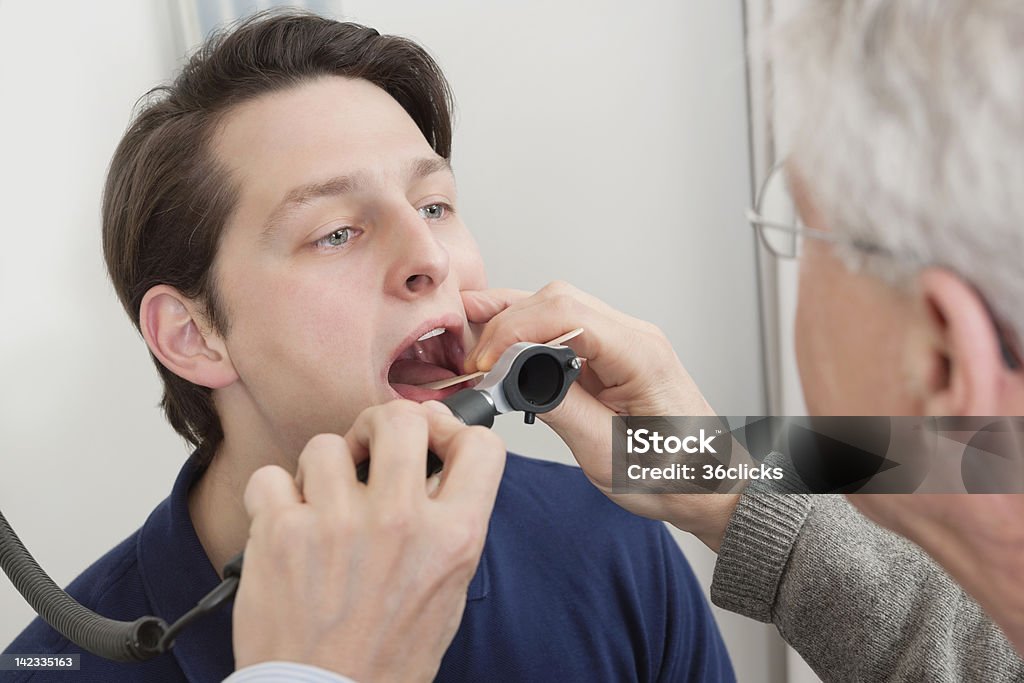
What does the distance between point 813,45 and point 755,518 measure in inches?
23.5

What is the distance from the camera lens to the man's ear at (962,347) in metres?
0.65

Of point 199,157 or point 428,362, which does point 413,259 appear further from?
point 199,157

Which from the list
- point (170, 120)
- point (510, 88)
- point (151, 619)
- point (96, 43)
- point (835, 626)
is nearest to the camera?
point (151, 619)

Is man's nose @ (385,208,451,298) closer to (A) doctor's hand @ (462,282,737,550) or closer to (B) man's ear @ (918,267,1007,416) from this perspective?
(A) doctor's hand @ (462,282,737,550)

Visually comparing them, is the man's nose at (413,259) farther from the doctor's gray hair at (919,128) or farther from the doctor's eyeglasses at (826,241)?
the doctor's gray hair at (919,128)

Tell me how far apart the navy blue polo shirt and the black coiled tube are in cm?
9

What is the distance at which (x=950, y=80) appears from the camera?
0.64 m

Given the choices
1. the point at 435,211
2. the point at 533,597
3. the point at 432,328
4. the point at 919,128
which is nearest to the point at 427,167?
the point at 435,211

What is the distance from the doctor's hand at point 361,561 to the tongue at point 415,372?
1.74ft

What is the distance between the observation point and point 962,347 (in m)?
0.66

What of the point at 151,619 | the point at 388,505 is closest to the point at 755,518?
the point at 388,505

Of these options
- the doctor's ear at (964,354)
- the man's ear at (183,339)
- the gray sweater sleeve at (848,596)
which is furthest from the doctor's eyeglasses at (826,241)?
the man's ear at (183,339)

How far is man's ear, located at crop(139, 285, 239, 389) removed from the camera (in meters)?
1.21

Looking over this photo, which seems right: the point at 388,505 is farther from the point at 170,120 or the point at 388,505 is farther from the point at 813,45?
the point at 170,120
